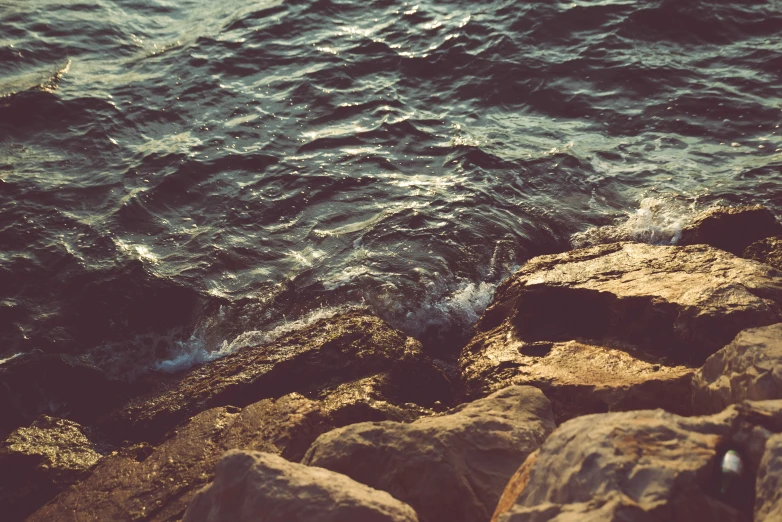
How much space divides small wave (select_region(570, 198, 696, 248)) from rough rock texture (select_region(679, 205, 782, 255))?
Answer: 60 cm

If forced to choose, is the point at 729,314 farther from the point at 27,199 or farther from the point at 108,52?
the point at 108,52

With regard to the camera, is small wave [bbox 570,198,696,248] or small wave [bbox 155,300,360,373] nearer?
small wave [bbox 155,300,360,373]

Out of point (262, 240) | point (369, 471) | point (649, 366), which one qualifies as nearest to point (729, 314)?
point (649, 366)

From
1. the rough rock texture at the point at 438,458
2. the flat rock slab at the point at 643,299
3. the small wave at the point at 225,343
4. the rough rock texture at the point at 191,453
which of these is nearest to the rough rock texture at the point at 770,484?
the rough rock texture at the point at 438,458

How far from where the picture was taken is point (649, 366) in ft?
19.2

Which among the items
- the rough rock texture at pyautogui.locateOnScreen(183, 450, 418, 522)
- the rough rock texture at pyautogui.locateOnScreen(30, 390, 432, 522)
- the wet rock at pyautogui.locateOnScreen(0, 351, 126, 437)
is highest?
the rough rock texture at pyautogui.locateOnScreen(183, 450, 418, 522)

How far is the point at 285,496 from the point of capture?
4023mm

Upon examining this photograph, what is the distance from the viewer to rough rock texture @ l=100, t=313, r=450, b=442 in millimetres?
6707

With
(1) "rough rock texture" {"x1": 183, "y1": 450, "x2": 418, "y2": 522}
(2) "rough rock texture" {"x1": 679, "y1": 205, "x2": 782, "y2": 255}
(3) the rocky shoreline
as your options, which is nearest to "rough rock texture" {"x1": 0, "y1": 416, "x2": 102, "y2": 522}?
(3) the rocky shoreline

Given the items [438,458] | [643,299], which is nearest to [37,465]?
[438,458]

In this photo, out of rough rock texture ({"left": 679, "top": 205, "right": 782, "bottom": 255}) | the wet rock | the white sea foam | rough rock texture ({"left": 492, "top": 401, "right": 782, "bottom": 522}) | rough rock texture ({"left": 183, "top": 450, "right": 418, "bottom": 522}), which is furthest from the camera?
rough rock texture ({"left": 679, "top": 205, "right": 782, "bottom": 255})

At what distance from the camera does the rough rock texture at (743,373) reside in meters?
4.31

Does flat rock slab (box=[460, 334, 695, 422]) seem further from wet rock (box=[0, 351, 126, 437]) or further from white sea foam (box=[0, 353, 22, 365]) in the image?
white sea foam (box=[0, 353, 22, 365])

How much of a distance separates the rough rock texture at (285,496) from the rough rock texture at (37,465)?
258cm
